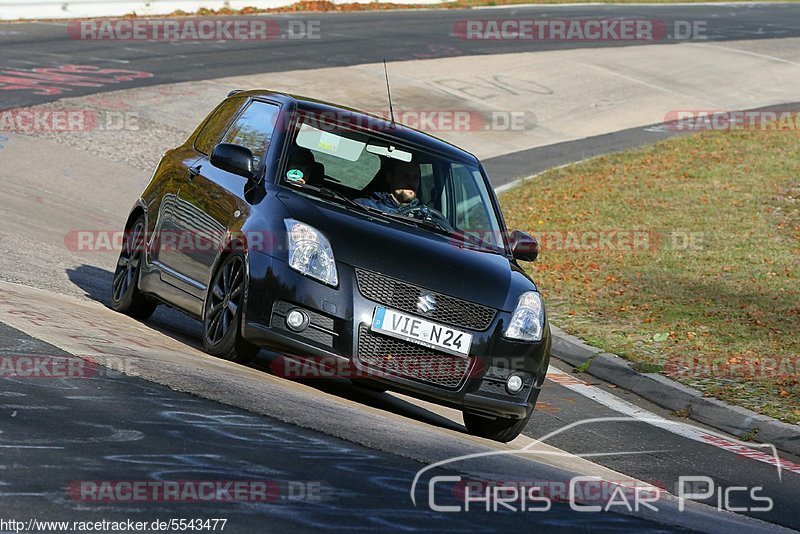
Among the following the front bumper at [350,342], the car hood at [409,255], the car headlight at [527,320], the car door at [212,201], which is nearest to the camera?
the front bumper at [350,342]

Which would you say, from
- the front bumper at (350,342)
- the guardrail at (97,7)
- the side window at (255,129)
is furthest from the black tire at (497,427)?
the guardrail at (97,7)

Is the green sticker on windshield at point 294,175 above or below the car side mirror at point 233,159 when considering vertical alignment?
below

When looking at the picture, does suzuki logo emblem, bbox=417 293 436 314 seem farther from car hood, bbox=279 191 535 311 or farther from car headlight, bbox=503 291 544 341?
car headlight, bbox=503 291 544 341

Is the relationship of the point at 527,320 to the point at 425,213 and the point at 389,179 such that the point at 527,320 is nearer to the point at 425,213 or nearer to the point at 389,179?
the point at 425,213

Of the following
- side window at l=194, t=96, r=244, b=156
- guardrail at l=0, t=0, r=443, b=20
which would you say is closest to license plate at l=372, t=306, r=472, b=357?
side window at l=194, t=96, r=244, b=156

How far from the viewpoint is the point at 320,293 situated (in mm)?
7750

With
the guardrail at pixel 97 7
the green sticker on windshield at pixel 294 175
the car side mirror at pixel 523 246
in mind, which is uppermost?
the green sticker on windshield at pixel 294 175

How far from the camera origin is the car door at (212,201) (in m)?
8.69

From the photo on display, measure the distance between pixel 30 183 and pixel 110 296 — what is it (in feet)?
19.2

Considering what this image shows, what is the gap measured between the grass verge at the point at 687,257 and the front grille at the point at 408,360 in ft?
10.3

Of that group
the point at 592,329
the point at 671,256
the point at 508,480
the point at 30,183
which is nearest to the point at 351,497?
the point at 508,480

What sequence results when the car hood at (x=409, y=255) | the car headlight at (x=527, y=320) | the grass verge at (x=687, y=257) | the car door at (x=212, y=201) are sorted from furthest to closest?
the grass verge at (x=687, y=257) < the car door at (x=212, y=201) < the car headlight at (x=527, y=320) < the car hood at (x=409, y=255)

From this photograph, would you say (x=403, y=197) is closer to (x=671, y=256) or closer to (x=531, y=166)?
(x=671, y=256)

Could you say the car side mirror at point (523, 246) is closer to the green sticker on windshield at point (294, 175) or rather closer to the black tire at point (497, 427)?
the black tire at point (497, 427)
